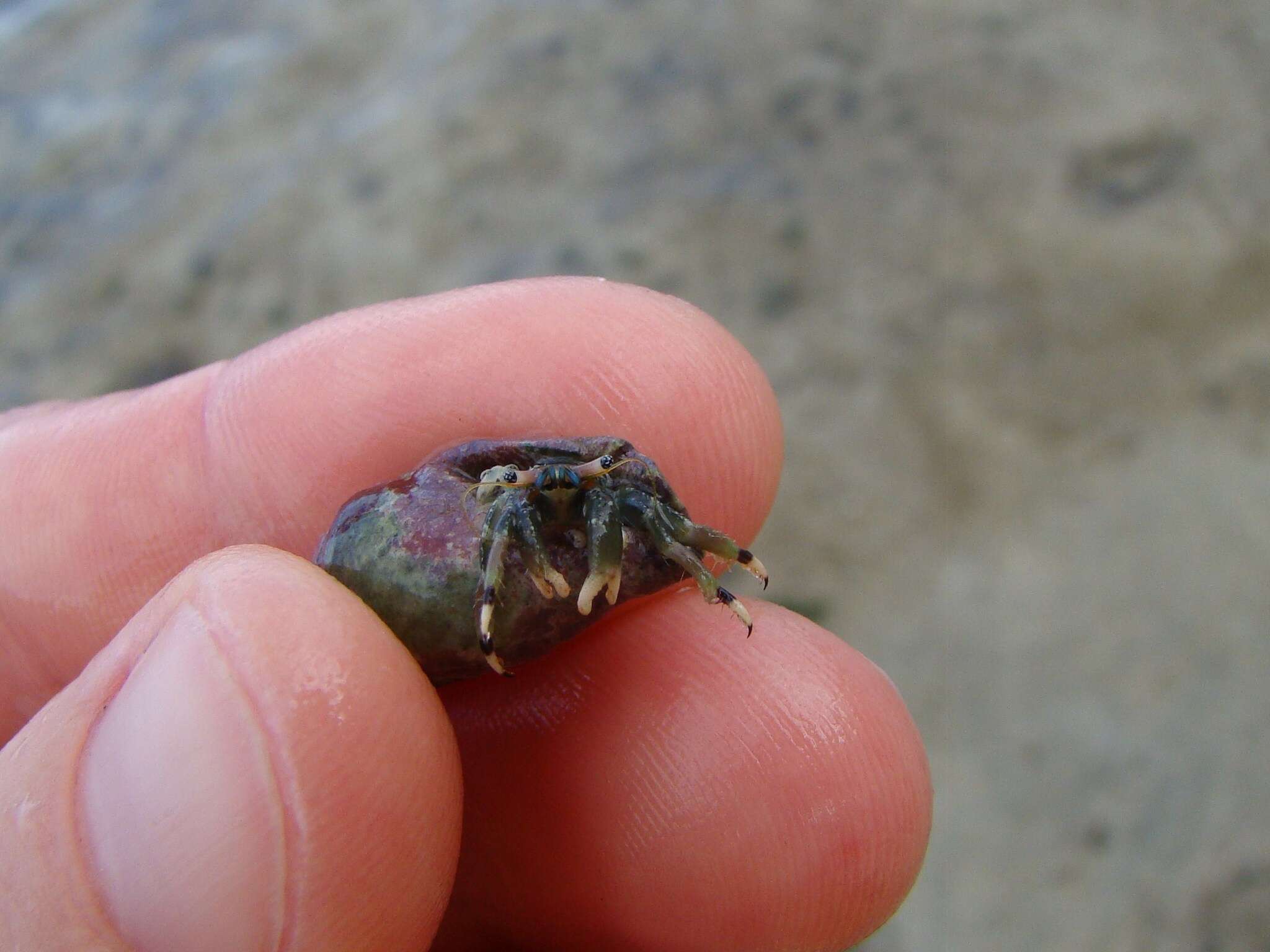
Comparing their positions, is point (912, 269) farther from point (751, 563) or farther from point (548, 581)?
point (548, 581)

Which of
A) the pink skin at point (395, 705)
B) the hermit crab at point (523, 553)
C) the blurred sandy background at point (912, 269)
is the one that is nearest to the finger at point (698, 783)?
the pink skin at point (395, 705)

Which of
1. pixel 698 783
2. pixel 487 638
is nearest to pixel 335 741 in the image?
pixel 487 638

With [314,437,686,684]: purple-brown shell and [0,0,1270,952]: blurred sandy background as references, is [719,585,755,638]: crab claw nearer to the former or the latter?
[314,437,686,684]: purple-brown shell

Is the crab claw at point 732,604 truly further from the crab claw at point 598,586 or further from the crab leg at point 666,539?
the crab claw at point 598,586

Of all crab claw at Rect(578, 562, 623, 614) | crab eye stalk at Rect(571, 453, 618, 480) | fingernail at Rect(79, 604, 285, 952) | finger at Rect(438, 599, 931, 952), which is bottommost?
finger at Rect(438, 599, 931, 952)

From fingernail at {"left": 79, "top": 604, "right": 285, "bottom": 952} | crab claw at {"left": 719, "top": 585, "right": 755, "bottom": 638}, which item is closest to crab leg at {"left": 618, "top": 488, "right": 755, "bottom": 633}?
crab claw at {"left": 719, "top": 585, "right": 755, "bottom": 638}

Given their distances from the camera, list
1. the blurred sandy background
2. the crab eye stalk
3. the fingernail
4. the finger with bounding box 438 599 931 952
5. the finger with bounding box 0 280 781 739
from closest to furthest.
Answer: the fingernail
the crab eye stalk
the finger with bounding box 438 599 931 952
the finger with bounding box 0 280 781 739
the blurred sandy background

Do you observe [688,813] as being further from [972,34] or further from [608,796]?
[972,34]
